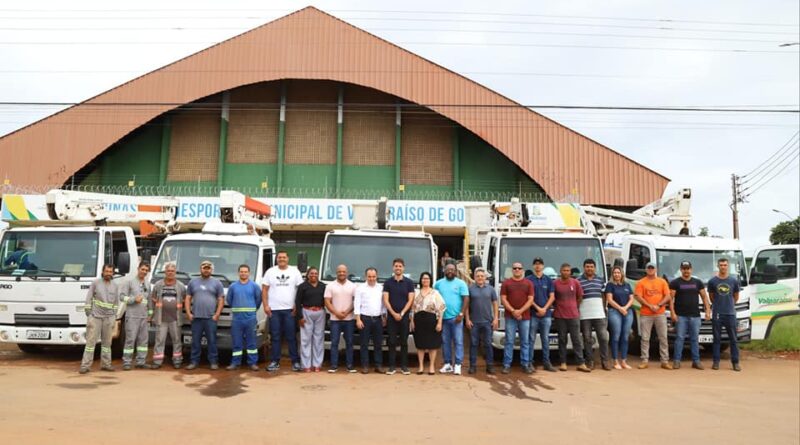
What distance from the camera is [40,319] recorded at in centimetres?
934

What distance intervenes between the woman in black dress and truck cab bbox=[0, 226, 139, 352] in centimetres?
459

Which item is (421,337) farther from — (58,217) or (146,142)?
(146,142)

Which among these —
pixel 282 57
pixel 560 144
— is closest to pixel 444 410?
pixel 560 144

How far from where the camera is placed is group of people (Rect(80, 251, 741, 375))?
9.14m

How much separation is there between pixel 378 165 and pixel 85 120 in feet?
40.8

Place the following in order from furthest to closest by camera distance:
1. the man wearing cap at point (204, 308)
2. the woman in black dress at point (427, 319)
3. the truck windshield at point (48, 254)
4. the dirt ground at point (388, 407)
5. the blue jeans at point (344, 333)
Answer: the truck windshield at point (48, 254) < the blue jeans at point (344, 333) < the woman in black dress at point (427, 319) < the man wearing cap at point (204, 308) < the dirt ground at point (388, 407)

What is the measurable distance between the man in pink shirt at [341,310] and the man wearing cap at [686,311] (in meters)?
5.45

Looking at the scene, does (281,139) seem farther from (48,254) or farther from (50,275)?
(50,275)

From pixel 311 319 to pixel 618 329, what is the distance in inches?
197

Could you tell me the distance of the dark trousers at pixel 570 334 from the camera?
959 cm

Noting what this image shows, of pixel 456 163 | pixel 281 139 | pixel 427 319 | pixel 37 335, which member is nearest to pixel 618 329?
pixel 427 319

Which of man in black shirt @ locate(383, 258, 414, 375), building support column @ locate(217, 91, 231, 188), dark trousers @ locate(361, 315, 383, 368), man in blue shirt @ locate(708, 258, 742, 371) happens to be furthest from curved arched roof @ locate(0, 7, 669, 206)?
dark trousers @ locate(361, 315, 383, 368)

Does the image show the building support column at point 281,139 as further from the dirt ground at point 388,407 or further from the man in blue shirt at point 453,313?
the man in blue shirt at point 453,313

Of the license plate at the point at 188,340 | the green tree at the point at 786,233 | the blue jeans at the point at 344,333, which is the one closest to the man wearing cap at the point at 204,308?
the license plate at the point at 188,340
